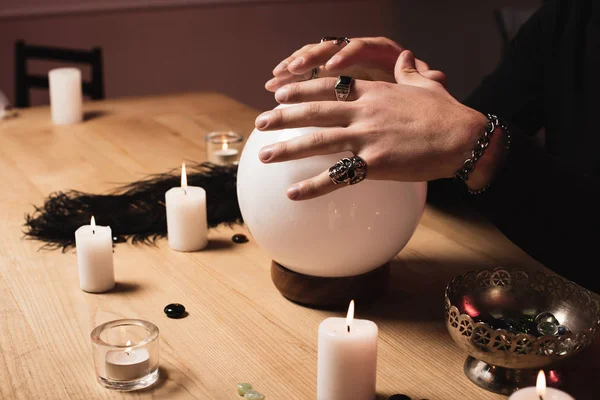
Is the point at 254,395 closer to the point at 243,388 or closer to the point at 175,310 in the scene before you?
the point at 243,388

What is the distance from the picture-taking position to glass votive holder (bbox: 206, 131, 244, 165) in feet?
5.44

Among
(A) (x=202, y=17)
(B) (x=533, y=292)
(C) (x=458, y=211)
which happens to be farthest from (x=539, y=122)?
(A) (x=202, y=17)

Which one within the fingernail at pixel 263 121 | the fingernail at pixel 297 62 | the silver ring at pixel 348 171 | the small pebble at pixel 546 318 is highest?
the fingernail at pixel 297 62

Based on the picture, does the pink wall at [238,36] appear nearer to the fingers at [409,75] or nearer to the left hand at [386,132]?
the fingers at [409,75]

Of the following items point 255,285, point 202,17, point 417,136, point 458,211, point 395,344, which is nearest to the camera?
point 417,136

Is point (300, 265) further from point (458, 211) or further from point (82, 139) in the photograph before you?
point (82, 139)

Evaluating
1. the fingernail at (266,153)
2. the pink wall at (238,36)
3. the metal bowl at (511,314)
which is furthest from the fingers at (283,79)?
the pink wall at (238,36)

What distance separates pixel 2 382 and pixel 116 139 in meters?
1.06

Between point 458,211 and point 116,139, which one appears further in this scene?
point 116,139

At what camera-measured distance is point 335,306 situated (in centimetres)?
107

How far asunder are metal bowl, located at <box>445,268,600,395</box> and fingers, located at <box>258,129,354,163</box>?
210 millimetres

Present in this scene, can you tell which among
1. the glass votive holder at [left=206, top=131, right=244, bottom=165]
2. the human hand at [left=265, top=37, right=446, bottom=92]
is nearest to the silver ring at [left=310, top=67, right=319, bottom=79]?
the human hand at [left=265, top=37, right=446, bottom=92]

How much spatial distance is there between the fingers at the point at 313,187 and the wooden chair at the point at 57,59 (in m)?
1.80

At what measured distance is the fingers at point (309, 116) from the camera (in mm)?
903
